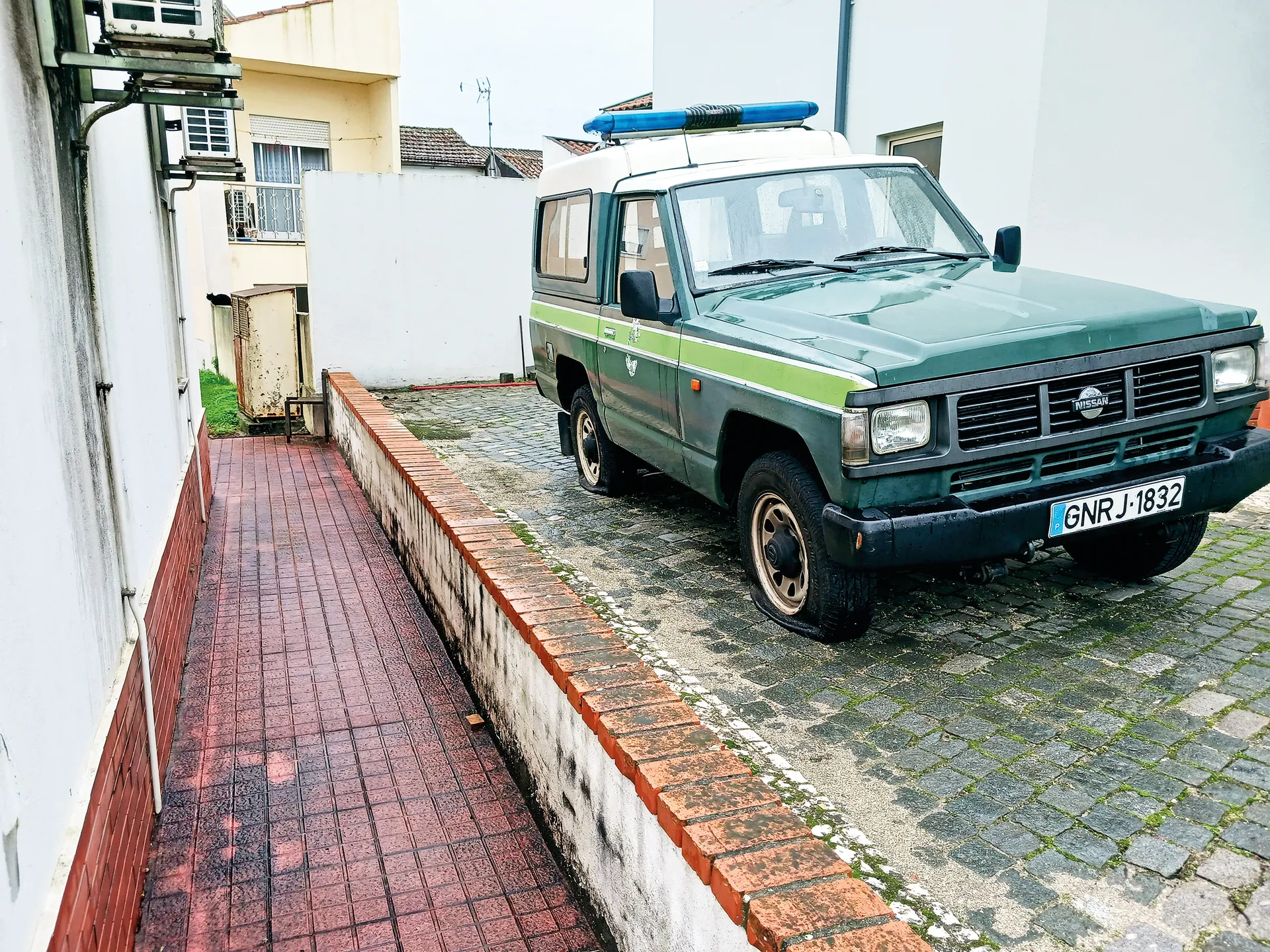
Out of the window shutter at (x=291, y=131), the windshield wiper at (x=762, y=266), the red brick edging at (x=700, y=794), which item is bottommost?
the red brick edging at (x=700, y=794)

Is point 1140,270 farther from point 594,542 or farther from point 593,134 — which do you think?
point 594,542

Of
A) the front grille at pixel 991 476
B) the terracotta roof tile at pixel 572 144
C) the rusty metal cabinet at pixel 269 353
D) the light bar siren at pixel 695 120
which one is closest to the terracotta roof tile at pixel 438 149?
the terracotta roof tile at pixel 572 144

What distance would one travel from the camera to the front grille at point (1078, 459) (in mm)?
3812

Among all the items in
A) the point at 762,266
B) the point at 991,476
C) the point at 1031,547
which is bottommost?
the point at 1031,547

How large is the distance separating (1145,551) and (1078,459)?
104cm

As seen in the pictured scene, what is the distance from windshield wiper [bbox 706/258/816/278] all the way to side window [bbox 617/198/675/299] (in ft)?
0.89

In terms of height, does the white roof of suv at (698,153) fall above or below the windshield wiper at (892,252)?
above

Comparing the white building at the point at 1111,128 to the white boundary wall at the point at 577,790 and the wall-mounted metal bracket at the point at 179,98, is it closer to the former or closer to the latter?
the white boundary wall at the point at 577,790

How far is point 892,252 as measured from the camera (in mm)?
5098

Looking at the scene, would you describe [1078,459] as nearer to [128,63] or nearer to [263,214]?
[128,63]

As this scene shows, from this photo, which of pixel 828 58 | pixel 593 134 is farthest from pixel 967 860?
pixel 828 58

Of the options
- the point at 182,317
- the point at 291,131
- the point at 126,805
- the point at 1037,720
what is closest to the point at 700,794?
the point at 1037,720

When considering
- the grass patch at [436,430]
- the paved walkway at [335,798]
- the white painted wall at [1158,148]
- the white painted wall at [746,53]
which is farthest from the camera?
the white painted wall at [746,53]

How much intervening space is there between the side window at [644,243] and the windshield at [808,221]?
9.6 inches
